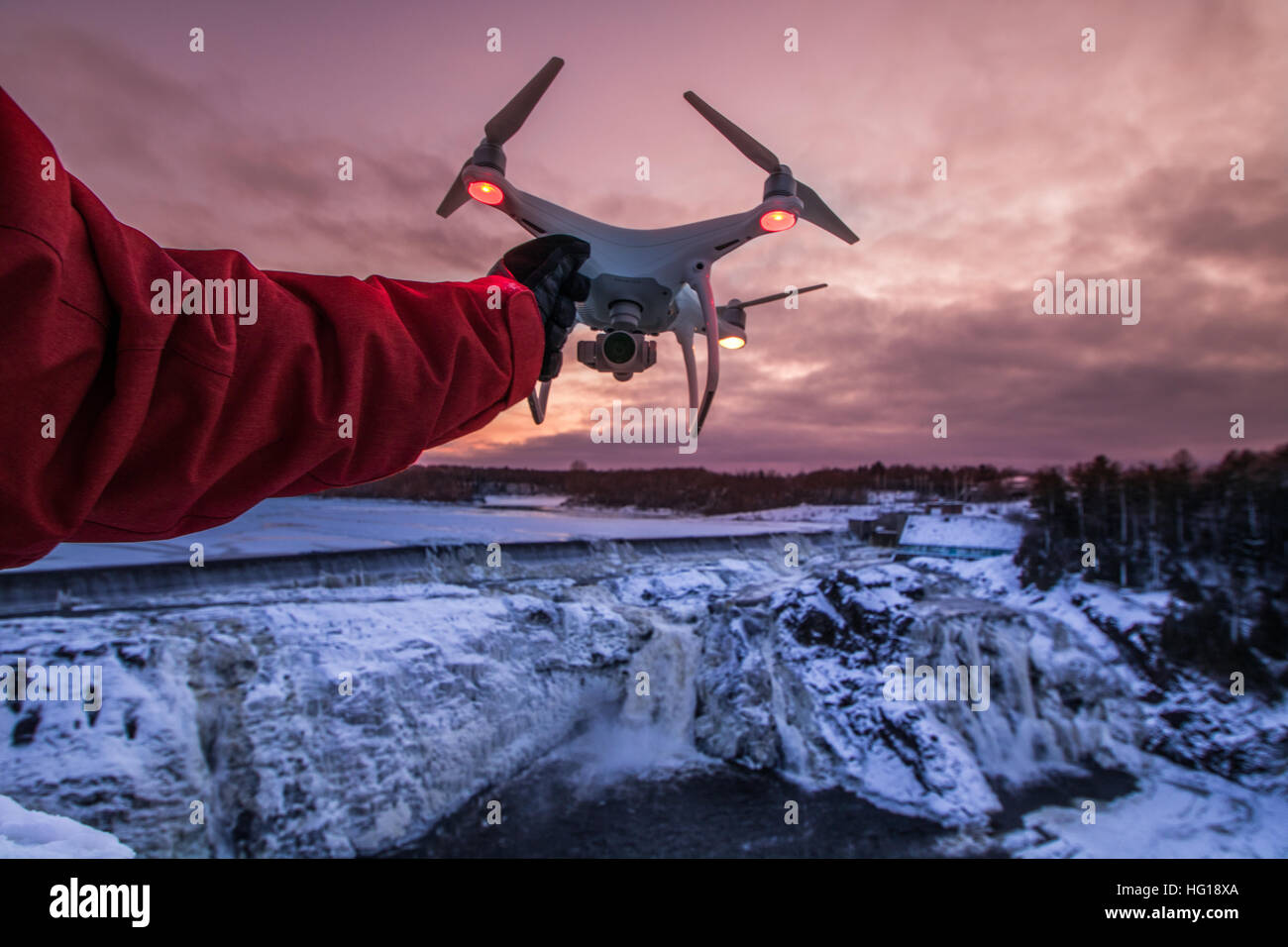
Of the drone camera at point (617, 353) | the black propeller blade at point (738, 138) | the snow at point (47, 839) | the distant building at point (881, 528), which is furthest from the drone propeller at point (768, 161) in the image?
the distant building at point (881, 528)

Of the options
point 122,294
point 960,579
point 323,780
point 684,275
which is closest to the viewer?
point 122,294

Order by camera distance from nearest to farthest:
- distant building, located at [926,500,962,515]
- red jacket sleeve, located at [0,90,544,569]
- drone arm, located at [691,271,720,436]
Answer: red jacket sleeve, located at [0,90,544,569]
drone arm, located at [691,271,720,436]
distant building, located at [926,500,962,515]

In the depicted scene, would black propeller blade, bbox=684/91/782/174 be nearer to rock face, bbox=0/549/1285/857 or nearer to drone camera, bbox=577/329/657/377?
drone camera, bbox=577/329/657/377

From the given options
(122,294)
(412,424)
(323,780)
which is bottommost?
(323,780)

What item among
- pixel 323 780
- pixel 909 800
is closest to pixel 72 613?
Answer: pixel 323 780

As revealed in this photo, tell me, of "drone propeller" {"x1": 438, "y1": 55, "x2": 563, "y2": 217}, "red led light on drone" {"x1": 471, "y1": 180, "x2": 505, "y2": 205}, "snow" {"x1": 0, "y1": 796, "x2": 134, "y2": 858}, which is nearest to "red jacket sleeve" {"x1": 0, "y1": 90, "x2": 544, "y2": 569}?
"red led light on drone" {"x1": 471, "y1": 180, "x2": 505, "y2": 205}

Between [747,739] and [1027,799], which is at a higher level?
[747,739]

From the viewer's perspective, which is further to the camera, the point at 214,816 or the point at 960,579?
the point at 960,579

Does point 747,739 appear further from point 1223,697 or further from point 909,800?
point 1223,697
